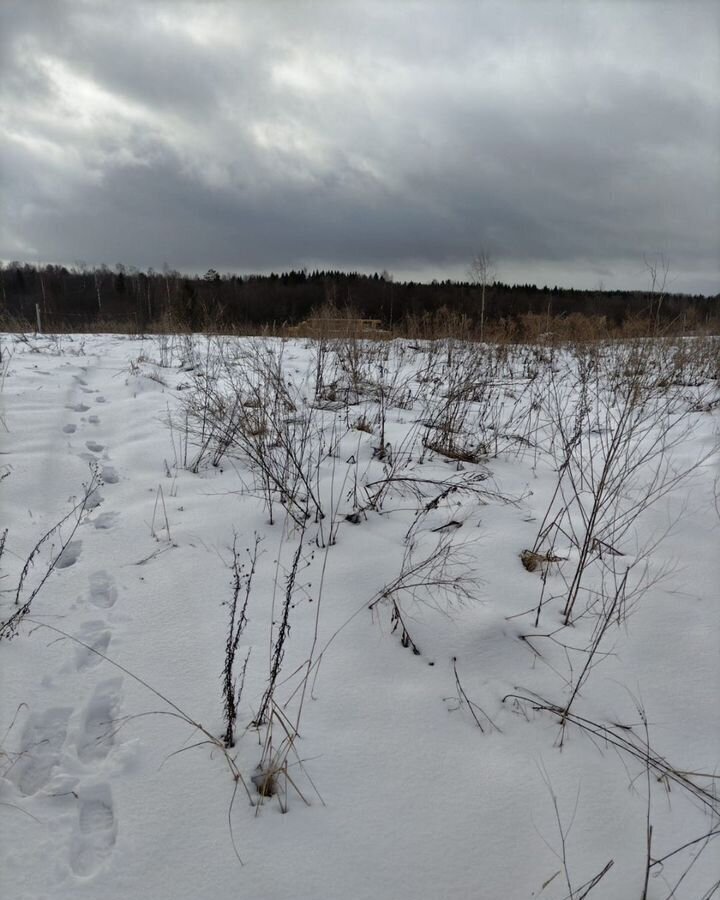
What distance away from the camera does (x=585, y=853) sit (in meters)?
1.11

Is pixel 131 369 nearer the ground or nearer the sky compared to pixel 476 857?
nearer the sky

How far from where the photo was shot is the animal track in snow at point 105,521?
2.40 metres

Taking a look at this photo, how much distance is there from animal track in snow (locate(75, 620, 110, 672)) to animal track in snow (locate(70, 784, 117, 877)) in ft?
1.53

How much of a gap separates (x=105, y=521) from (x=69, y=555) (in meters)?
0.33

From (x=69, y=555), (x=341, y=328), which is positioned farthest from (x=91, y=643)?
(x=341, y=328)

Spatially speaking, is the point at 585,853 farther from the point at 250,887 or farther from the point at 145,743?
the point at 145,743

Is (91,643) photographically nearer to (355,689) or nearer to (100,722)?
(100,722)

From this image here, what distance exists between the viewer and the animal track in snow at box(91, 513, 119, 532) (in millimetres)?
2398

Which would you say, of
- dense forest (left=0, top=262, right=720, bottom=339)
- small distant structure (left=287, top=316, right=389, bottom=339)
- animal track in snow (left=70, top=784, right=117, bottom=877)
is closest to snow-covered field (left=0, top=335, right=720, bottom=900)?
animal track in snow (left=70, top=784, right=117, bottom=877)

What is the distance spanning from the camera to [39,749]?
1.28 m

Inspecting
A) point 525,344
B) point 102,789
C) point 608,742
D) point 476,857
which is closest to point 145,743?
point 102,789

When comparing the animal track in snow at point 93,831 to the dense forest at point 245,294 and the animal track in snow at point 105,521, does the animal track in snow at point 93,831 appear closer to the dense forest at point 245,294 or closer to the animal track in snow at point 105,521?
the animal track in snow at point 105,521

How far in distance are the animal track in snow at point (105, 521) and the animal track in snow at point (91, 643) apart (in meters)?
0.75

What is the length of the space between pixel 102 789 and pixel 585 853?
1166 millimetres
